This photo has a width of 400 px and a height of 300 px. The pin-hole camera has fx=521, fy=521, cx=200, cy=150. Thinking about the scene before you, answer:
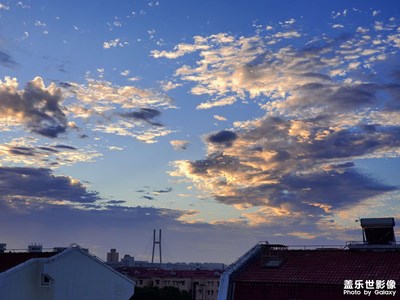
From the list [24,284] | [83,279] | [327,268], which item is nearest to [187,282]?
[83,279]

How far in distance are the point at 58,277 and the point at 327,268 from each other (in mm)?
29155

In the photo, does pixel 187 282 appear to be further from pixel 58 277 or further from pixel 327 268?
pixel 327 268

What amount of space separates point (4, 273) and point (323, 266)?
3116 centimetres

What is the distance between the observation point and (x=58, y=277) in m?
57.2

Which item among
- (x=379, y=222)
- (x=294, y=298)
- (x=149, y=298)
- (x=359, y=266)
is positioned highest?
(x=379, y=222)

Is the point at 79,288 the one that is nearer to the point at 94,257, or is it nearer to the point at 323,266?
the point at 94,257

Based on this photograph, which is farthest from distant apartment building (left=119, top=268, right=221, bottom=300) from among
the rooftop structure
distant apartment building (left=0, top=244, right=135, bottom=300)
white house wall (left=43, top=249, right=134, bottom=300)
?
the rooftop structure

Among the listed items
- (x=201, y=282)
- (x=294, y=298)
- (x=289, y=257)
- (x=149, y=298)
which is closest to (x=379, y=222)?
(x=289, y=257)

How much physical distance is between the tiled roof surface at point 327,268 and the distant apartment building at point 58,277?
21.3 metres

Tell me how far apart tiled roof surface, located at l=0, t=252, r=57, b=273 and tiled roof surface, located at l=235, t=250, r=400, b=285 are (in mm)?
25683

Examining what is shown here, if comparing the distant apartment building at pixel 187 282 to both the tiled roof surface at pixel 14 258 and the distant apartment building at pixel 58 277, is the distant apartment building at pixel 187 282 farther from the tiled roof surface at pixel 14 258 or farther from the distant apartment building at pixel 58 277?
the tiled roof surface at pixel 14 258

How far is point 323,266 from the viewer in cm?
4709

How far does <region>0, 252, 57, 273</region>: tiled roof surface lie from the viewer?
57.8 m

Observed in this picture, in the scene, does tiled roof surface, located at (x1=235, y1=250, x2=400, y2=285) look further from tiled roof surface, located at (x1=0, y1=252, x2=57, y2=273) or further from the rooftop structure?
tiled roof surface, located at (x1=0, y1=252, x2=57, y2=273)
